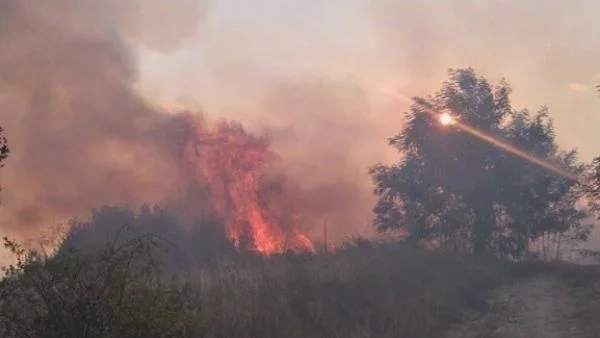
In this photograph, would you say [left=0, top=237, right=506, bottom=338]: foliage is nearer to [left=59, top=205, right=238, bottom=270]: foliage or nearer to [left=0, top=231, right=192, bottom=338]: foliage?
[left=0, top=231, right=192, bottom=338]: foliage

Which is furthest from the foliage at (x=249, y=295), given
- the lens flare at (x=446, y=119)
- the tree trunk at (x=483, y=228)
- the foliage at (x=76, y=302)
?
the lens flare at (x=446, y=119)

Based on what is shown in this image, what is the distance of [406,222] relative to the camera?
3053 centimetres

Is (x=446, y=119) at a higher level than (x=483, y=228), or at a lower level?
higher

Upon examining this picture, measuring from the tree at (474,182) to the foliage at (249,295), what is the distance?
372 cm

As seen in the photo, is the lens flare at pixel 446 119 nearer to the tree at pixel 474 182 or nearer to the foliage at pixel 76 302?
the tree at pixel 474 182

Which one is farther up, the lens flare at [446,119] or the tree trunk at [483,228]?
the lens flare at [446,119]

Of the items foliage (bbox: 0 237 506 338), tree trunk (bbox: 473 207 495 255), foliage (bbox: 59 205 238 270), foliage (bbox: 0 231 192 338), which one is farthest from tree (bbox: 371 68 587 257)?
foliage (bbox: 0 231 192 338)

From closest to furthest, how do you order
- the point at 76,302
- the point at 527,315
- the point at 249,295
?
the point at 76,302
the point at 249,295
the point at 527,315

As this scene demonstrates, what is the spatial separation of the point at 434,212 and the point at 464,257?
13.6 feet

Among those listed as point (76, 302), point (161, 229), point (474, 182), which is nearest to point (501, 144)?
point (474, 182)

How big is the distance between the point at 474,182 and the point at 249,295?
17.0 meters

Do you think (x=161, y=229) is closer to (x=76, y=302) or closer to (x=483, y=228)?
(x=483, y=228)

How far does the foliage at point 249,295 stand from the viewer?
23.7 feet

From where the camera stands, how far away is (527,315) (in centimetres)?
1841
